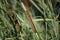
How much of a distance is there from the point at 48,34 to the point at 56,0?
0.43 meters

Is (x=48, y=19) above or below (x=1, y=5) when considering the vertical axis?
below

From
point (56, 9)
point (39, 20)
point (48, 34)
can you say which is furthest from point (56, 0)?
point (48, 34)

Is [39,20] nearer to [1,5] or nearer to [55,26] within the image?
[55,26]

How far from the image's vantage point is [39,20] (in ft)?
4.38

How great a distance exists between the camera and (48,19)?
123 cm

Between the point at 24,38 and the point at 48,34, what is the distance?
0.18 meters

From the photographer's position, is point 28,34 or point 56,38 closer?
point 56,38

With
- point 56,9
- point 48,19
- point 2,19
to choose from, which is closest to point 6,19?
point 2,19

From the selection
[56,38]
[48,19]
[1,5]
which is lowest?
[56,38]

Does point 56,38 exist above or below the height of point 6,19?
below

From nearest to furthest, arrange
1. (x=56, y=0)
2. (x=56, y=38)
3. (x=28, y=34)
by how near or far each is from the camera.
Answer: (x=56, y=38), (x=28, y=34), (x=56, y=0)

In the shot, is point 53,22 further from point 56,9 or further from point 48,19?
point 56,9

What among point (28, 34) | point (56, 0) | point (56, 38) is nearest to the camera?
point (56, 38)

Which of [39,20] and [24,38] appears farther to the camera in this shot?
[39,20]
